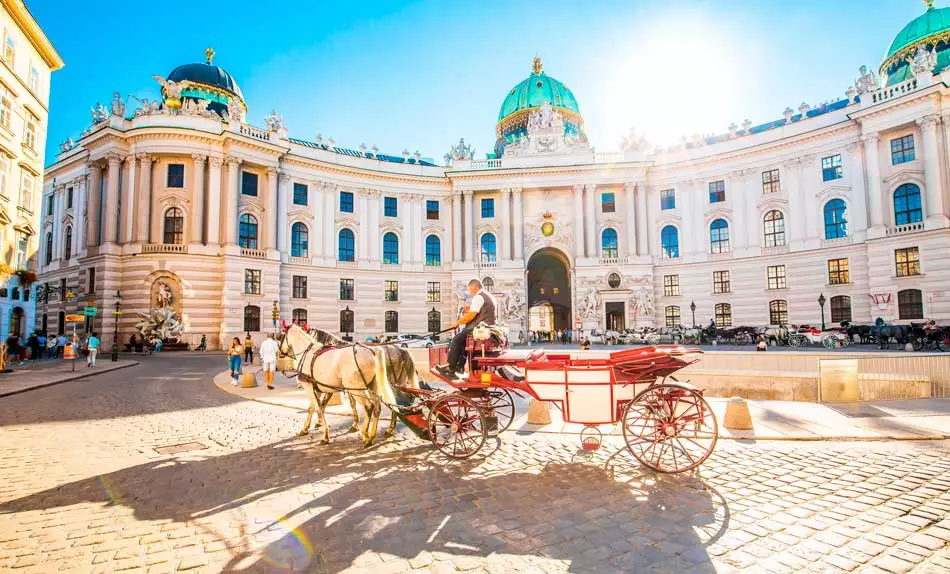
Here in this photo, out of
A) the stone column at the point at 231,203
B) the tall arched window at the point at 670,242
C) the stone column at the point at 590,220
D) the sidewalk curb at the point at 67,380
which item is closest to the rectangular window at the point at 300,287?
the stone column at the point at 231,203

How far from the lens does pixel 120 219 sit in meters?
34.1

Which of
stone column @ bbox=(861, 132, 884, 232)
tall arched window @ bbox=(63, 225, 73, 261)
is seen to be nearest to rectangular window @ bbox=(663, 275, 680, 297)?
stone column @ bbox=(861, 132, 884, 232)

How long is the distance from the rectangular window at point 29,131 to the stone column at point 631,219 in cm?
4162

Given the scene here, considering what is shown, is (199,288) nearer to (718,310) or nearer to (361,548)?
(361,548)

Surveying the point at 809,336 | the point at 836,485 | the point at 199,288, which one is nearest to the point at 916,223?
the point at 809,336

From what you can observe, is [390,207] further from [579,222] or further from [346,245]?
[579,222]

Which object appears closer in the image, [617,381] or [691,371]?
[617,381]

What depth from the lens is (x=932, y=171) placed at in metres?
29.0

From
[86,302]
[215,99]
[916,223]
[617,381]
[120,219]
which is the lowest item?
[617,381]

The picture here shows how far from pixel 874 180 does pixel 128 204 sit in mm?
54882

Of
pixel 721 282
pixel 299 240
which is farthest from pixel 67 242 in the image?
pixel 721 282

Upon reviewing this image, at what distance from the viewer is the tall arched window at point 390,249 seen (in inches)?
1668

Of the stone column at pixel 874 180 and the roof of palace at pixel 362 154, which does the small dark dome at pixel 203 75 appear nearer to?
the roof of palace at pixel 362 154

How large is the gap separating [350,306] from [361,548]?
1481 inches
